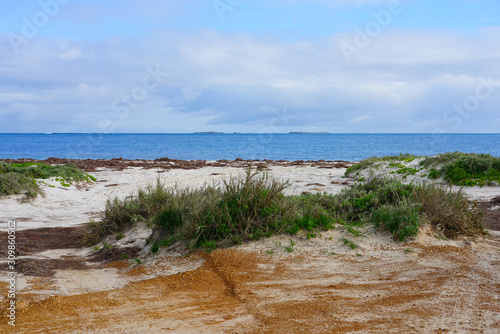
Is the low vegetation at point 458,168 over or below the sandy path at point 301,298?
over

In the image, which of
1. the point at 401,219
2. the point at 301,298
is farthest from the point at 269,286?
the point at 401,219

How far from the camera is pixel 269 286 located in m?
5.21

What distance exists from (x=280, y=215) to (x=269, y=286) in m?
1.83

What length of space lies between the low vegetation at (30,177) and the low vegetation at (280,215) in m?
6.64

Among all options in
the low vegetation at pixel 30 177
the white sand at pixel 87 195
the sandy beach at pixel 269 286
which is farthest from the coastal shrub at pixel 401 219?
the low vegetation at pixel 30 177

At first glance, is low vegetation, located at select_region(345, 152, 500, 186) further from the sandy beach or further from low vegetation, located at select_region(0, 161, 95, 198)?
low vegetation, located at select_region(0, 161, 95, 198)

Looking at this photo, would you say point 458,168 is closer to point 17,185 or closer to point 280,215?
point 280,215

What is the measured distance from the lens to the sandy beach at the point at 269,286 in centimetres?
413

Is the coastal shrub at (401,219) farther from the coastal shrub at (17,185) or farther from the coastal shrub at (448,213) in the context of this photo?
the coastal shrub at (17,185)

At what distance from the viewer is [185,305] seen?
4.68m

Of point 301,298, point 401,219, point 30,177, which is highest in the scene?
point 30,177

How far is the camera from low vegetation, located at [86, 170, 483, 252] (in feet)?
22.1

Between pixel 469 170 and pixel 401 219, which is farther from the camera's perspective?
pixel 469 170

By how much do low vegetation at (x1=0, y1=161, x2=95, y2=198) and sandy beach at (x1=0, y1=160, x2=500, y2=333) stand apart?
5.58 metres
